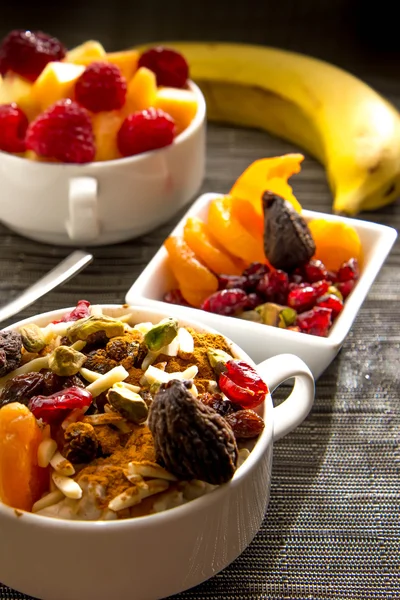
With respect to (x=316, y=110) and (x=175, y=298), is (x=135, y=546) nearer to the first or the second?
(x=175, y=298)

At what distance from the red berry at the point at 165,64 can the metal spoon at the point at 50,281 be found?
426mm

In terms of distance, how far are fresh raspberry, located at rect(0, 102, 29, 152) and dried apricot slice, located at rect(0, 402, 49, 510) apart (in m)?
0.78

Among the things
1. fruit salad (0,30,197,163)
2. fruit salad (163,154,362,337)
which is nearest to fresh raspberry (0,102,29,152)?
fruit salad (0,30,197,163)

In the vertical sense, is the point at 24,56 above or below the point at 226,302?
above

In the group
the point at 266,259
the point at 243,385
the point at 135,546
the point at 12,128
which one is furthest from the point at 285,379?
the point at 12,128

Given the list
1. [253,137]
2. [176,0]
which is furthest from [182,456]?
[176,0]

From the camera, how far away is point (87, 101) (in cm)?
151

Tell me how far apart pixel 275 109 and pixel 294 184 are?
30 centimetres

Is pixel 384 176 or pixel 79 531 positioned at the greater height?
pixel 79 531

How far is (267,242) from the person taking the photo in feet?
4.47

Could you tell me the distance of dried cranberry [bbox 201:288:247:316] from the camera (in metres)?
1.30

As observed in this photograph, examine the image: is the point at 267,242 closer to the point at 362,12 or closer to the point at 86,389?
the point at 86,389

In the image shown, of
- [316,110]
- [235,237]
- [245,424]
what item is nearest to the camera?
[245,424]

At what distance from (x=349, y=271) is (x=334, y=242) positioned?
0.08 meters
